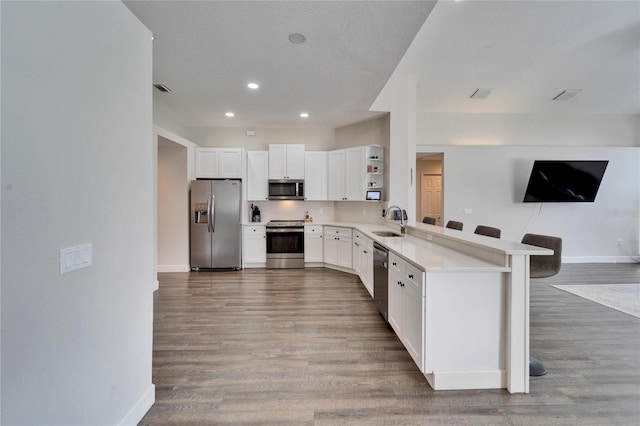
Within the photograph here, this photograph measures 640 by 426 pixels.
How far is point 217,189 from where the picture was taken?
5.14 m

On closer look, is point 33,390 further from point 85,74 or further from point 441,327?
point 441,327

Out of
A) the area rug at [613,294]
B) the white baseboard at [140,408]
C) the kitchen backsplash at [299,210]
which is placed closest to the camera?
the white baseboard at [140,408]

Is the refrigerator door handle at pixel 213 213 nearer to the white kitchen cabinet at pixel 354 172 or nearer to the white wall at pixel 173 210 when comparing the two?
the white wall at pixel 173 210

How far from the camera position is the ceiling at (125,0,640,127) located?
2215 millimetres

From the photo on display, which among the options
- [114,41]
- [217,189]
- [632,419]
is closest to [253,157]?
[217,189]

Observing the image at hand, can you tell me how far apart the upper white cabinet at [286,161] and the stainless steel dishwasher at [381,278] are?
2.91m

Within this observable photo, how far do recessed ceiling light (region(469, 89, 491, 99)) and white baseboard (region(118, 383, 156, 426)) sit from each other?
20.1 ft

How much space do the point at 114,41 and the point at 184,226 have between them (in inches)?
157

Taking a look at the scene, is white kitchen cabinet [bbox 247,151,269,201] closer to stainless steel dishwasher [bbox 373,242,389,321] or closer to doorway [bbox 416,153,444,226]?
stainless steel dishwasher [bbox 373,242,389,321]

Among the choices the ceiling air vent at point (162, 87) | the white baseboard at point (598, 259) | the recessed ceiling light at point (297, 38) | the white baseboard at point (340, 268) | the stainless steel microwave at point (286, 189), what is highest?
the ceiling air vent at point (162, 87)

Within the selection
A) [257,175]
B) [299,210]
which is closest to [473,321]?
[299,210]

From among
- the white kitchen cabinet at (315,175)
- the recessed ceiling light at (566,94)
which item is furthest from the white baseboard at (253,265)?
the recessed ceiling light at (566,94)

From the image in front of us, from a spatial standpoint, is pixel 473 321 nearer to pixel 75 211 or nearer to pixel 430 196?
pixel 75 211

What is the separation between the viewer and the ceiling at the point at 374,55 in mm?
2215
